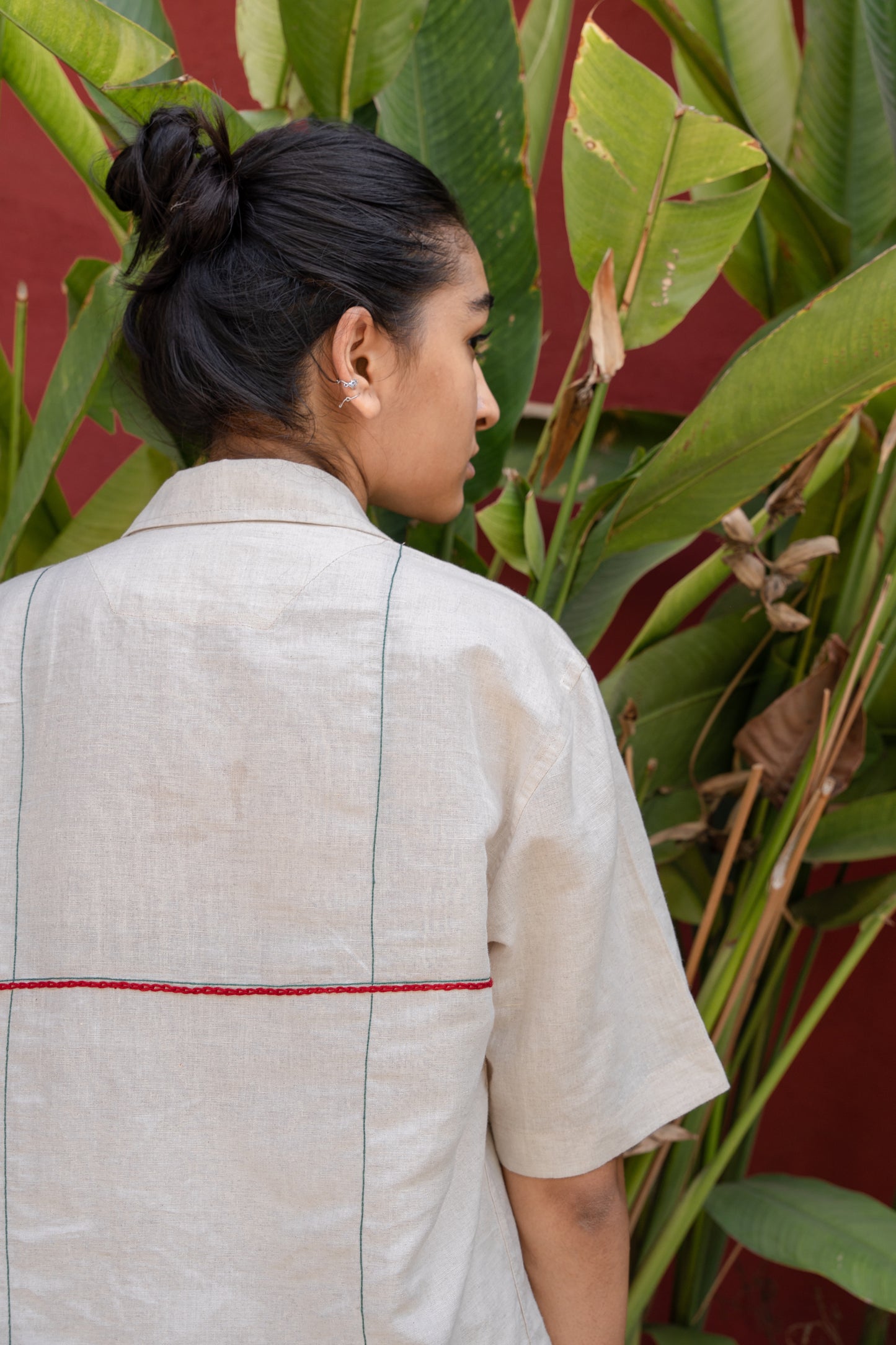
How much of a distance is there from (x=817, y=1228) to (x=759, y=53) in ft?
3.14

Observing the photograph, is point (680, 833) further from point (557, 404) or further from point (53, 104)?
point (53, 104)

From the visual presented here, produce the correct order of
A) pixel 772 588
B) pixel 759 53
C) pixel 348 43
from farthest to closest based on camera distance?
pixel 759 53, pixel 772 588, pixel 348 43

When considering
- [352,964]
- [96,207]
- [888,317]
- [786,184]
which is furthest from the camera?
[96,207]

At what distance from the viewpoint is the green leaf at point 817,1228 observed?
753 millimetres

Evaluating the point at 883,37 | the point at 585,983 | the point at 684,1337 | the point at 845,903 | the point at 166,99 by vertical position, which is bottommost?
the point at 684,1337

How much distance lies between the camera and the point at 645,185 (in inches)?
29.0

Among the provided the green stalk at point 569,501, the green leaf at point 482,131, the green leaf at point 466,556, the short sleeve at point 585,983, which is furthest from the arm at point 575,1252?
the green leaf at point 482,131

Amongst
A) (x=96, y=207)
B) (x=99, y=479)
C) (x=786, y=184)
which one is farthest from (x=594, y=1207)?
(x=96, y=207)

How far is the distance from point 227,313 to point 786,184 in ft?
1.70

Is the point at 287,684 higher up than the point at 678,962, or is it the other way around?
the point at 287,684

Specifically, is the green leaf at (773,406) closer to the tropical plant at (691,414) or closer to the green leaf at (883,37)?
the tropical plant at (691,414)

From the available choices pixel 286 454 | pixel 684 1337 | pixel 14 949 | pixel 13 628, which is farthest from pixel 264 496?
pixel 684 1337

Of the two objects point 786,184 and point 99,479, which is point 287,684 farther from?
point 99,479

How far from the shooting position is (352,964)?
495 millimetres
